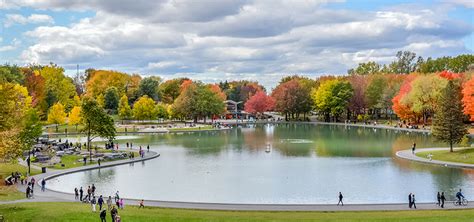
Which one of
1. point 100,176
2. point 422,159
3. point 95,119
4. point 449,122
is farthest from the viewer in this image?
point 95,119

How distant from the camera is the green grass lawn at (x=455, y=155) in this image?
54.6 meters

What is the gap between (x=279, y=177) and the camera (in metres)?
48.8

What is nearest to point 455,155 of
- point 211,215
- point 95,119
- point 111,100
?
point 211,215

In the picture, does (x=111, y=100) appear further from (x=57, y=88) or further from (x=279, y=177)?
(x=279, y=177)

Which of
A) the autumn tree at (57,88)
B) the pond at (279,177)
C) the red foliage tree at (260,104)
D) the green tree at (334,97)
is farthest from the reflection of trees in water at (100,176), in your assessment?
the red foliage tree at (260,104)

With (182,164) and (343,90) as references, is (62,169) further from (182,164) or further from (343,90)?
(343,90)

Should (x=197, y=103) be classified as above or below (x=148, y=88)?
below

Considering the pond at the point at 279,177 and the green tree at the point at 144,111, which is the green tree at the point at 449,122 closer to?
the pond at the point at 279,177

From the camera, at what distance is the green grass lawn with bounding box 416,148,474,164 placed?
54647 mm

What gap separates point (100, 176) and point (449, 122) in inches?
1500

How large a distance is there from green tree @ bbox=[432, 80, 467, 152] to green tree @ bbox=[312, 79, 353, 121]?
73.8 metres

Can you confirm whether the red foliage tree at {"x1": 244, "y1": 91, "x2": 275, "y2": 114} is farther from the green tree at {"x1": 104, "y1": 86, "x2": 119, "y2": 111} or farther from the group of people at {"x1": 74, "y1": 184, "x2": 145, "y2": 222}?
the group of people at {"x1": 74, "y1": 184, "x2": 145, "y2": 222}

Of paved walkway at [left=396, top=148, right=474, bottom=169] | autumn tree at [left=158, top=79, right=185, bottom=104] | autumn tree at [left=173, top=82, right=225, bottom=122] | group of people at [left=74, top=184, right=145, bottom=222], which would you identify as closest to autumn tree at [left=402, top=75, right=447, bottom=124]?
paved walkway at [left=396, top=148, right=474, bottom=169]

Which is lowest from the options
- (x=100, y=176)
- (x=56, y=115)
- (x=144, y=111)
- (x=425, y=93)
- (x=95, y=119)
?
(x=100, y=176)
